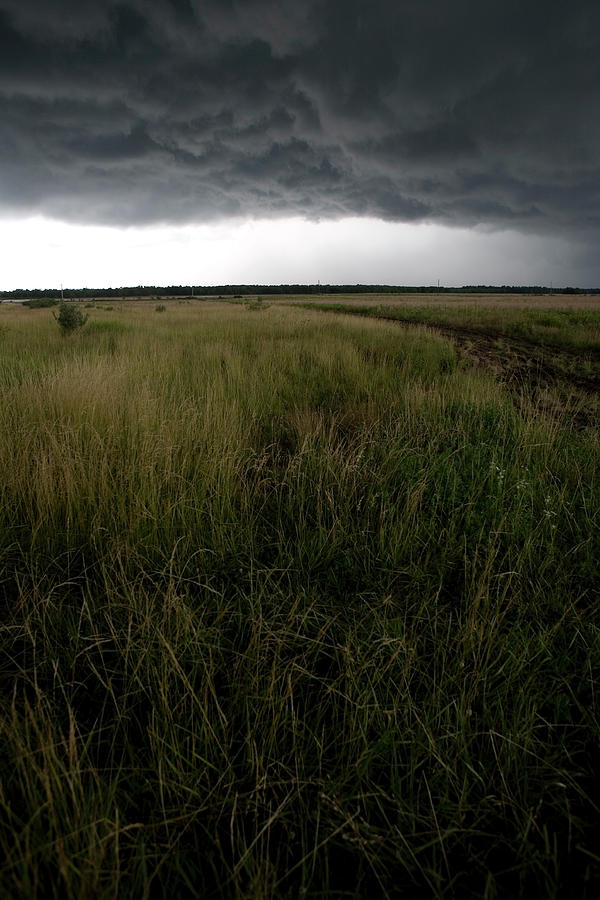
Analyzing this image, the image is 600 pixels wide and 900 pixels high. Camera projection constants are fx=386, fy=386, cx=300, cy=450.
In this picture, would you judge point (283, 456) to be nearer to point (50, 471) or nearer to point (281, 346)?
point (50, 471)

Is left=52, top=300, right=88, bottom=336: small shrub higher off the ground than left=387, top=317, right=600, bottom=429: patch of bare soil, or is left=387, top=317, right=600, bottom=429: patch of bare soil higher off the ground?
left=52, top=300, right=88, bottom=336: small shrub

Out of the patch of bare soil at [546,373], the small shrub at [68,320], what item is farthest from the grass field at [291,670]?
the small shrub at [68,320]

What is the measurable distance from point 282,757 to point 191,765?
0.81 feet

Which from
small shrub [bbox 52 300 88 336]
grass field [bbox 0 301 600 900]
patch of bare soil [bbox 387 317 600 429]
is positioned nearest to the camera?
grass field [bbox 0 301 600 900]

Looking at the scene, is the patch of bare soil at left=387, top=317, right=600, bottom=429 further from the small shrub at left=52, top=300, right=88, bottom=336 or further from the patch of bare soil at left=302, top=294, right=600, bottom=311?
the patch of bare soil at left=302, top=294, right=600, bottom=311

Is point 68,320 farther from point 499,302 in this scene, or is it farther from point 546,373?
point 499,302

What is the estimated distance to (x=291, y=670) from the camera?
1224mm

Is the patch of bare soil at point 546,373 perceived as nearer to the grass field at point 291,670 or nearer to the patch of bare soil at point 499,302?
the grass field at point 291,670

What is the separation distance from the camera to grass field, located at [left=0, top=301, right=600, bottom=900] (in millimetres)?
900

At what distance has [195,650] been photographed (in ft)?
4.30

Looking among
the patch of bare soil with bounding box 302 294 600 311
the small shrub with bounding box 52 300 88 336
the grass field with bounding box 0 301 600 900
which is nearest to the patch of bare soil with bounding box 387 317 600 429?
the grass field with bounding box 0 301 600 900

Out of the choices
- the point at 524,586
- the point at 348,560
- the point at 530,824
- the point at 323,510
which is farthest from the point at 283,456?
the point at 530,824

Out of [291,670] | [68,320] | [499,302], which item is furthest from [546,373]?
[499,302]

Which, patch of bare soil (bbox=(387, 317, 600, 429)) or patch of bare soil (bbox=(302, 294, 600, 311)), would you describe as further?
patch of bare soil (bbox=(302, 294, 600, 311))
